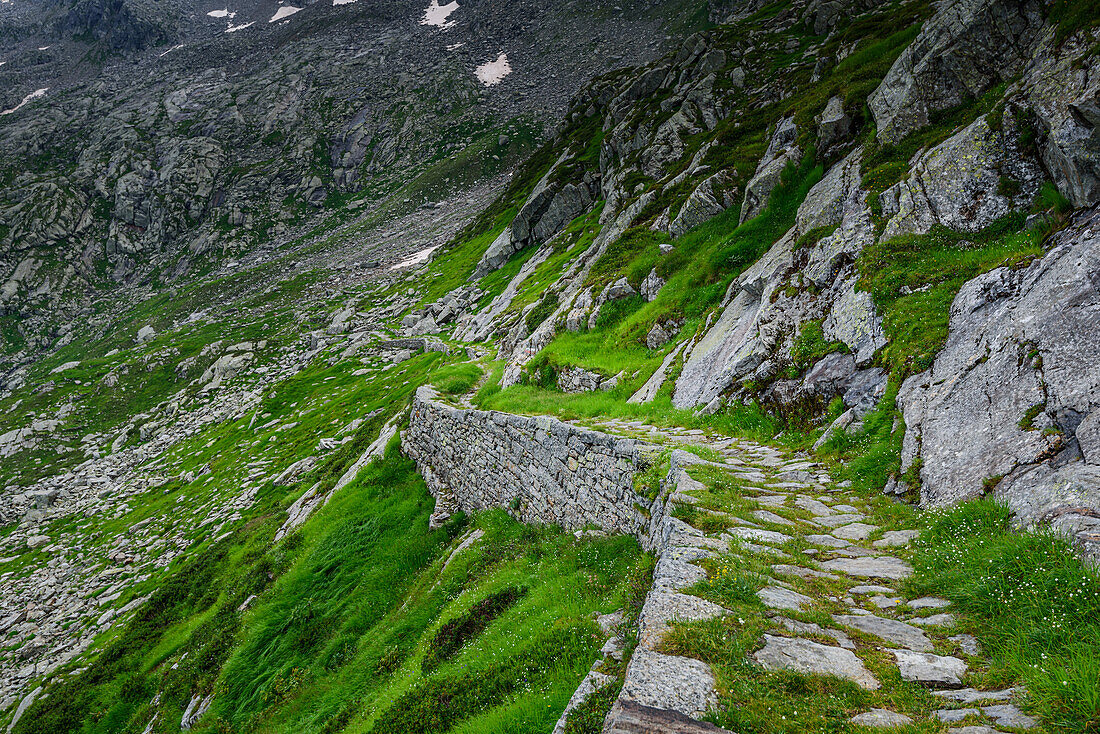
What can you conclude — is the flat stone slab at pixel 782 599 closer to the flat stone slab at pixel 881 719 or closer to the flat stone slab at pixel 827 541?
the flat stone slab at pixel 881 719

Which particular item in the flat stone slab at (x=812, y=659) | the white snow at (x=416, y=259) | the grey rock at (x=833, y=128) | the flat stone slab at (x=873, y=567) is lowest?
the flat stone slab at (x=873, y=567)

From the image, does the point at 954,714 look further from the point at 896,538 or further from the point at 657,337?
the point at 657,337

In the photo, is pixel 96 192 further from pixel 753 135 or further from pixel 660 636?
pixel 660 636

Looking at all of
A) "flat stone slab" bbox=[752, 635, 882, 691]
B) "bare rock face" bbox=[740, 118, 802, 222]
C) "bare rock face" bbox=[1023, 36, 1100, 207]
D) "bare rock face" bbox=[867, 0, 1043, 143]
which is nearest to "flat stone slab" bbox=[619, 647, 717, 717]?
"flat stone slab" bbox=[752, 635, 882, 691]

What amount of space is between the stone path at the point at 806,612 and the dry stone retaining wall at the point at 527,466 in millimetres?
2232

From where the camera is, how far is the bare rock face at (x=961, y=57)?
16578mm

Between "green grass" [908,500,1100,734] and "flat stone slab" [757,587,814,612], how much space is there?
1.18m

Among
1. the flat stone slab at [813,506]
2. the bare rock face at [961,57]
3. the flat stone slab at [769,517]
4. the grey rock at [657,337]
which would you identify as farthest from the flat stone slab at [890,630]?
the bare rock face at [961,57]

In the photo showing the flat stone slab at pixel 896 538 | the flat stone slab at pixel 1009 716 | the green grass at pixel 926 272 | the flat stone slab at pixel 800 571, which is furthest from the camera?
the green grass at pixel 926 272

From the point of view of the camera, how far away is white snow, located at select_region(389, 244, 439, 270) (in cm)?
10203

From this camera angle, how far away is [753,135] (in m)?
33.9

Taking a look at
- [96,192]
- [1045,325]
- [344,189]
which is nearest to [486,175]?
[344,189]

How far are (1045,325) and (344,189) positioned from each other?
624ft

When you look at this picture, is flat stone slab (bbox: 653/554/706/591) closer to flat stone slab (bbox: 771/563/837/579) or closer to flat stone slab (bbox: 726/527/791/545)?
flat stone slab (bbox: 771/563/837/579)
